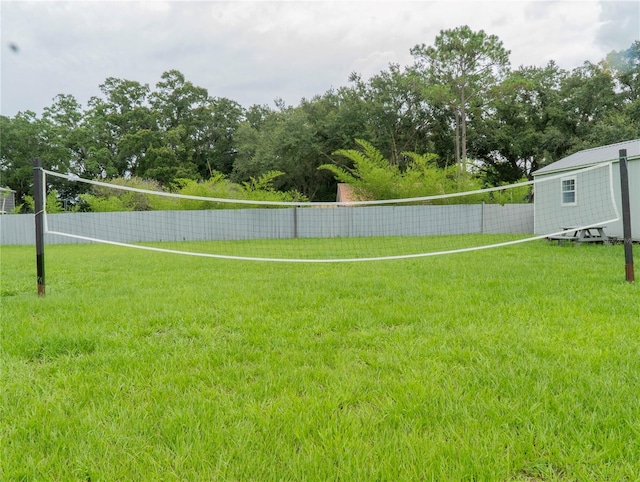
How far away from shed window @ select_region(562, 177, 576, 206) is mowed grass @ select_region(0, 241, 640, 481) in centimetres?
793

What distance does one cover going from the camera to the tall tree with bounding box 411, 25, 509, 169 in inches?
865

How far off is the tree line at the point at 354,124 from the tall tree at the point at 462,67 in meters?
0.06

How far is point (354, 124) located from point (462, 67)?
6.96 m

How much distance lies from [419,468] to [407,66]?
1049 inches

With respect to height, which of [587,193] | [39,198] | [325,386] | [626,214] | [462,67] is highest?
[462,67]

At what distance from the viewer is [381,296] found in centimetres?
416

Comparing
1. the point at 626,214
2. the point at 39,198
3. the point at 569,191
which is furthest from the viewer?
the point at 569,191

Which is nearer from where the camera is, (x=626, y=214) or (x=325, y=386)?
(x=325, y=386)

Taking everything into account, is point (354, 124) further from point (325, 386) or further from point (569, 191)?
point (325, 386)

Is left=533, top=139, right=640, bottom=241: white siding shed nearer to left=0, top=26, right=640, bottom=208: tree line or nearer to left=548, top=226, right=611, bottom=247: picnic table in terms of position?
left=548, top=226, right=611, bottom=247: picnic table

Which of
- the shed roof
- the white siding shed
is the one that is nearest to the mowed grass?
the white siding shed

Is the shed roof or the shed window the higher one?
the shed roof

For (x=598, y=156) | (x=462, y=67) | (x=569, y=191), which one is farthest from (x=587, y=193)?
(x=462, y=67)

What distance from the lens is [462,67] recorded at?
22656mm
